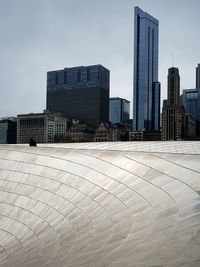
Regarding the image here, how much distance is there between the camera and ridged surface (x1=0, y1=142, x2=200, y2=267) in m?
10.3

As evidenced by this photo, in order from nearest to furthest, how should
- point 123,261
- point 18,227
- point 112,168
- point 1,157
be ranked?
point 123,261 → point 18,227 → point 112,168 → point 1,157

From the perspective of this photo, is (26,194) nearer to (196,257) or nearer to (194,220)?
(194,220)

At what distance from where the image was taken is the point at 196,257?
A: 8.23m

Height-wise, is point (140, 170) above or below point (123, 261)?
above

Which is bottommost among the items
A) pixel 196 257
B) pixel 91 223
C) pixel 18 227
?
pixel 18 227

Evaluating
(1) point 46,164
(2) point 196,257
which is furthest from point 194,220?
(1) point 46,164

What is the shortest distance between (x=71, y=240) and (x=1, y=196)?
36.4 feet

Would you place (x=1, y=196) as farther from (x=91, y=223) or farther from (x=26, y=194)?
(x=91, y=223)

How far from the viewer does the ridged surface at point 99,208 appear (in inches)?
405

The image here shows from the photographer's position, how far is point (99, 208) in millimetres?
17062

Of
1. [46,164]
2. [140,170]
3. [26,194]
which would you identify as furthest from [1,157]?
[140,170]

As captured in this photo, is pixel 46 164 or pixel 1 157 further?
pixel 1 157

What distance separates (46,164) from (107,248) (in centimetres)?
1550

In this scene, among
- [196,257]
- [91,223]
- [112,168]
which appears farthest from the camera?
[112,168]
